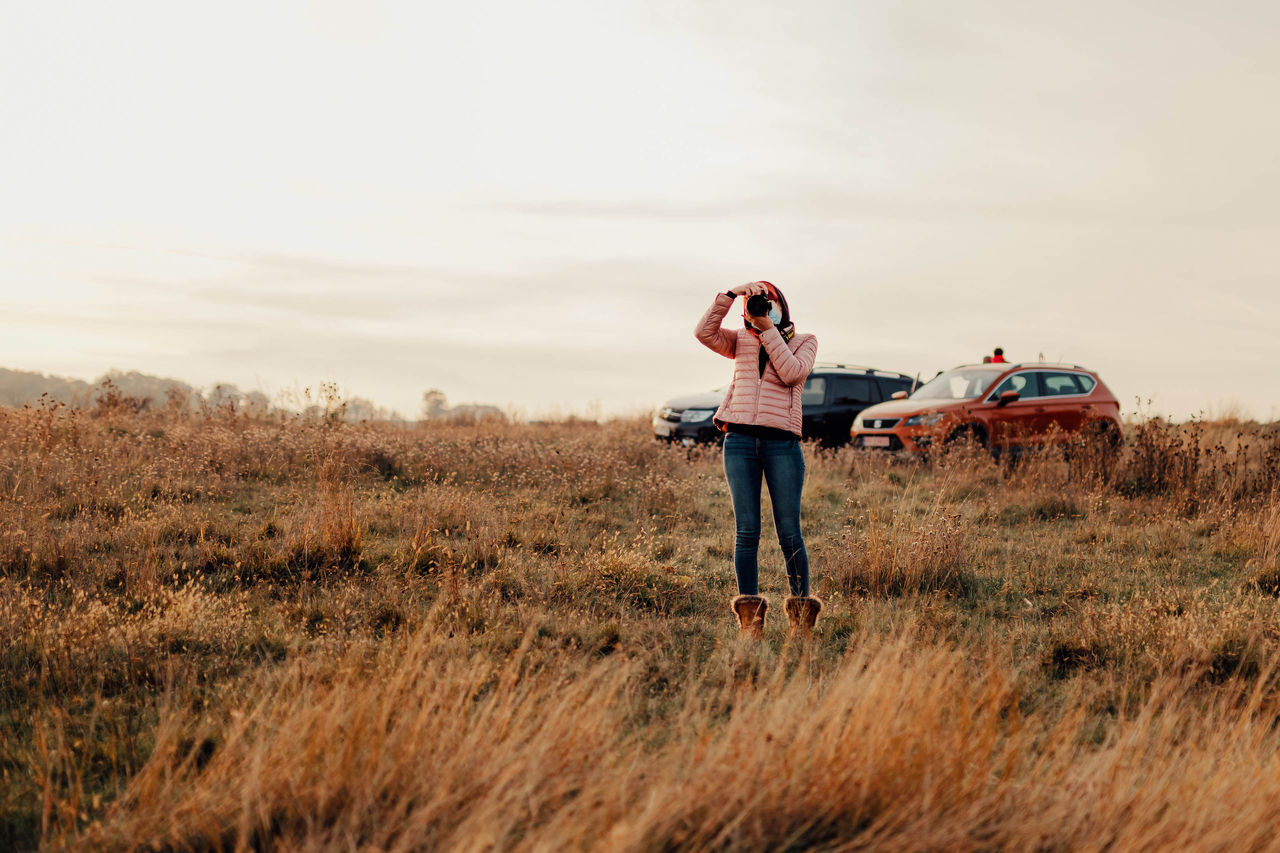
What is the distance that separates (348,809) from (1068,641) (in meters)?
4.07

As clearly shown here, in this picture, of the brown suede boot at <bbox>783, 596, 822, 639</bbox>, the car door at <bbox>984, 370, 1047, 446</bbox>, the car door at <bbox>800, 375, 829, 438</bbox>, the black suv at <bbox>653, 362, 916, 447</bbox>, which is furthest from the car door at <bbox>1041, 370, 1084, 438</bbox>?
the brown suede boot at <bbox>783, 596, 822, 639</bbox>

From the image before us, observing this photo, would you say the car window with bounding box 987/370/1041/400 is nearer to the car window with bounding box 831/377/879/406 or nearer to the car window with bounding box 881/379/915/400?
the car window with bounding box 881/379/915/400

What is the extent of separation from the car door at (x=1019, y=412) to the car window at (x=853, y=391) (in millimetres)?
2816

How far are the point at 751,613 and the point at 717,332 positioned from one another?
1645 mm

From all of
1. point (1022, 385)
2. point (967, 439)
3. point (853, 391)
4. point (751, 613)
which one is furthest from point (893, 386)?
point (751, 613)

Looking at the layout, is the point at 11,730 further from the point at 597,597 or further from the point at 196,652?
the point at 597,597

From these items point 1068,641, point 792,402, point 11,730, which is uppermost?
point 792,402

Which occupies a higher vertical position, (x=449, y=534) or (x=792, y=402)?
(x=792, y=402)

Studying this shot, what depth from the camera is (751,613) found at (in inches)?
188

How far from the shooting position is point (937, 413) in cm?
1186

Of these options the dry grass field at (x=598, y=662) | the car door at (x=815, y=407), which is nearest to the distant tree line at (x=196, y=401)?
the dry grass field at (x=598, y=662)

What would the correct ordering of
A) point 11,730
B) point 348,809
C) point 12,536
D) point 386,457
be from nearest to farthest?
point 348,809
point 11,730
point 12,536
point 386,457

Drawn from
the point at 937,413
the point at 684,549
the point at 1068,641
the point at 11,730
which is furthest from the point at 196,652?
the point at 937,413

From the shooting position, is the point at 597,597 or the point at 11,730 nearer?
the point at 11,730
